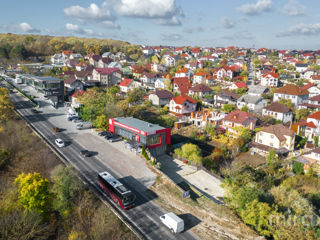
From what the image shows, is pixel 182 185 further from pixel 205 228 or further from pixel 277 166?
pixel 277 166

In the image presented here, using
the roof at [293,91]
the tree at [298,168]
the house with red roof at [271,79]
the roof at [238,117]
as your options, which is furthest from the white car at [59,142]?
the house with red roof at [271,79]

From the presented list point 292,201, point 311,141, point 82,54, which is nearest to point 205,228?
point 292,201

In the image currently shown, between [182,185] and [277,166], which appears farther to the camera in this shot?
[277,166]

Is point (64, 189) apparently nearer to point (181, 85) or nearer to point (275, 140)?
point (275, 140)

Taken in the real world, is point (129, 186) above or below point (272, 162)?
above

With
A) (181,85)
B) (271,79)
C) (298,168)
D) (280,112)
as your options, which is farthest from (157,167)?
(271,79)

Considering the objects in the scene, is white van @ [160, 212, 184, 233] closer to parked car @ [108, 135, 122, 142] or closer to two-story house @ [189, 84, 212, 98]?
parked car @ [108, 135, 122, 142]
